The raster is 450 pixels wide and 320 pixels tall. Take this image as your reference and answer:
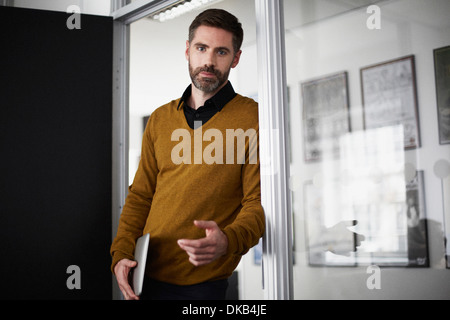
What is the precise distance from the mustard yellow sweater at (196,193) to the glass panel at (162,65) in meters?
0.18

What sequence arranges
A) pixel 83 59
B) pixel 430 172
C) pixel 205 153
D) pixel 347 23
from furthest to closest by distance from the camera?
pixel 347 23, pixel 83 59, pixel 430 172, pixel 205 153

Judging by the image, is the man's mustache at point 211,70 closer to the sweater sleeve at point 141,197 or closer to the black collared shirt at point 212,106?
the black collared shirt at point 212,106

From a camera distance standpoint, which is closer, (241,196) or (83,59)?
(241,196)

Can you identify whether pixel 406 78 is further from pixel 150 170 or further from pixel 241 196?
pixel 150 170

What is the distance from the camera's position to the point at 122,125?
2.21 meters

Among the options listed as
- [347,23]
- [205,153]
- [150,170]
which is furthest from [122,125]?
[347,23]

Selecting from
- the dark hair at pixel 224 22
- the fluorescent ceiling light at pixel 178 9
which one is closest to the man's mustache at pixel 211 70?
the dark hair at pixel 224 22

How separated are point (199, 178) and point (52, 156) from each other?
0.88 metres

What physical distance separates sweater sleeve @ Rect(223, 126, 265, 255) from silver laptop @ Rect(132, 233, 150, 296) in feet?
1.20

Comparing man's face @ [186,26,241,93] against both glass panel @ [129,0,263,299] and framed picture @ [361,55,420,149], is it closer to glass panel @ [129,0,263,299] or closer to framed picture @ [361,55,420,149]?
glass panel @ [129,0,263,299]

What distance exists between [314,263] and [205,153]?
1602 millimetres

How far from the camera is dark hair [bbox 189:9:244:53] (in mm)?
Result: 1618

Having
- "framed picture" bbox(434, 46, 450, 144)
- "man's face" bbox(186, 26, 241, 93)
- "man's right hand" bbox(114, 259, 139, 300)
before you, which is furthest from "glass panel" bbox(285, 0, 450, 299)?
"man's right hand" bbox(114, 259, 139, 300)

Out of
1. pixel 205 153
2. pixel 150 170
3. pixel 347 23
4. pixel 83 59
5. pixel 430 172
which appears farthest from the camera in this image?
pixel 347 23
